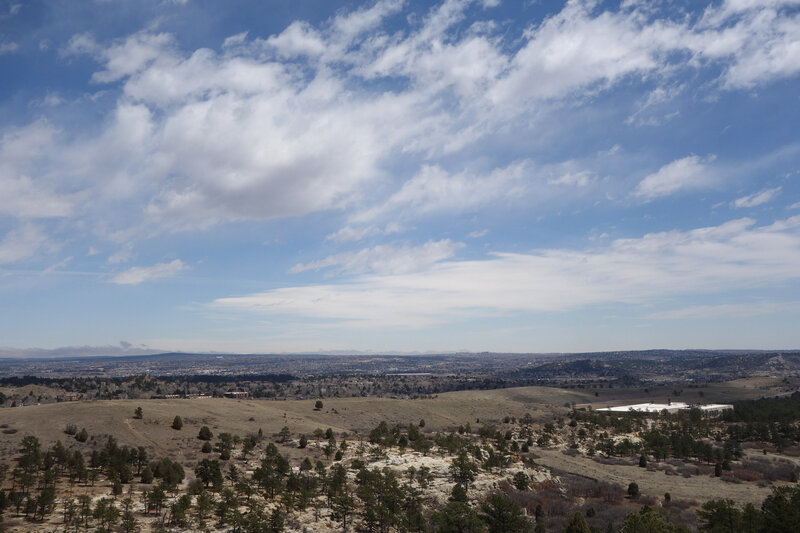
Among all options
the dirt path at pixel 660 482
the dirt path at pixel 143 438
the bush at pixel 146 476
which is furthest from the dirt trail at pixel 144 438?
the dirt path at pixel 660 482

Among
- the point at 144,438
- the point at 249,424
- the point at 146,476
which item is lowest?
the point at 249,424

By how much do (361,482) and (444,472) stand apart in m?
13.3

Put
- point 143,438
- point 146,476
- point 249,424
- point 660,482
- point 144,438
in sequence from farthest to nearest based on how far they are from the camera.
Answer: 1. point 249,424
2. point 660,482
3. point 144,438
4. point 143,438
5. point 146,476

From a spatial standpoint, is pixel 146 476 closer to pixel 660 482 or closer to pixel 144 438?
pixel 144 438

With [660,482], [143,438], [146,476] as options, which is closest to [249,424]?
[143,438]

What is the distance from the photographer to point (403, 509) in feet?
159

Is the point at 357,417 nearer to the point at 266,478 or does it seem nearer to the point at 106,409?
the point at 106,409

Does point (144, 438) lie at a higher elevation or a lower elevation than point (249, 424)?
higher

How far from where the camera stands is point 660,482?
224ft

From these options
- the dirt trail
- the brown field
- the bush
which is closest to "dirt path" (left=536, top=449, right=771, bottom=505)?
the brown field

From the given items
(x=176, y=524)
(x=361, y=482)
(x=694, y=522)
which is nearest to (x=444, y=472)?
(x=361, y=482)

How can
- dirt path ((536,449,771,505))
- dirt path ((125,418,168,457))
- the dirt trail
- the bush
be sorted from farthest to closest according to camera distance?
dirt path ((125,418,168,457)) → the dirt trail → dirt path ((536,449,771,505)) → the bush

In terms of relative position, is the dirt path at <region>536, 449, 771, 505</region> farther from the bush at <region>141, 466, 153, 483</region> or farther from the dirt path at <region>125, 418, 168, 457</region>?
the dirt path at <region>125, 418, 168, 457</region>

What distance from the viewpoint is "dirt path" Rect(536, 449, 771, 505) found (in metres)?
60.2
